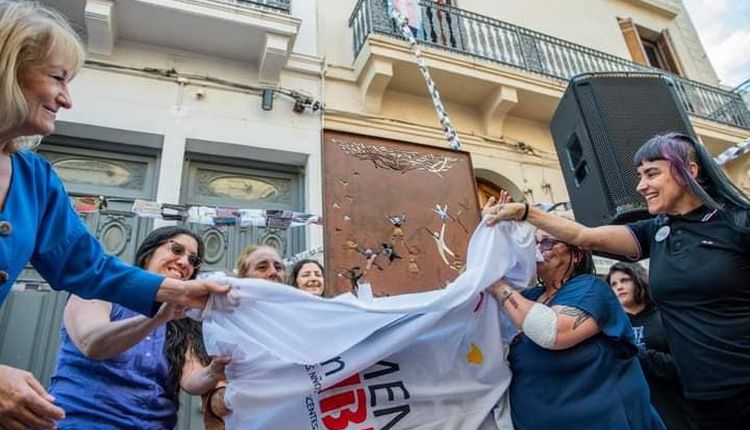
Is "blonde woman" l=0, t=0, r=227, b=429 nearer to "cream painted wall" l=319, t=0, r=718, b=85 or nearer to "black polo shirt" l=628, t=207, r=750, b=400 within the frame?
"black polo shirt" l=628, t=207, r=750, b=400

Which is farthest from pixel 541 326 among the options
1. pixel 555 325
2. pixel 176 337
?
pixel 176 337

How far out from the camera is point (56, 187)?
1259mm

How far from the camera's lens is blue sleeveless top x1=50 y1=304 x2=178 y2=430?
1.29 metres

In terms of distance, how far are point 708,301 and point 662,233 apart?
0.33 meters

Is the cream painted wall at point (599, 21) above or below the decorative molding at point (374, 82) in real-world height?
above

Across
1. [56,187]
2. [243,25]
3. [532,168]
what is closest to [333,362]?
[56,187]

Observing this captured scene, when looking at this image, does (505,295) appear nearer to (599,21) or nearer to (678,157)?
(678,157)

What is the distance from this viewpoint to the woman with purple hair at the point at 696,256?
5.16 ft

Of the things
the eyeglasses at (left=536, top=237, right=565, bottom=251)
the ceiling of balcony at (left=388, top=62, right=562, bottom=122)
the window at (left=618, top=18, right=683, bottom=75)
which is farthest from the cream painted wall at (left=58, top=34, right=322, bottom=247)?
the window at (left=618, top=18, right=683, bottom=75)

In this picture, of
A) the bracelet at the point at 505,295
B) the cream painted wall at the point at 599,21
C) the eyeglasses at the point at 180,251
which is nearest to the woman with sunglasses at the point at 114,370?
the eyeglasses at the point at 180,251

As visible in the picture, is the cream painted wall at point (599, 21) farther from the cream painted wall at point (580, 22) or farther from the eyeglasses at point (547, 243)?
the eyeglasses at point (547, 243)

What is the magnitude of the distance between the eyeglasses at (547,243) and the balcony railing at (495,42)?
406 centimetres

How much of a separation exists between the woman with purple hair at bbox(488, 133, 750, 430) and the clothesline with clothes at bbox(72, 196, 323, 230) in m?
2.28

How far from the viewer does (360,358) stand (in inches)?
56.9
